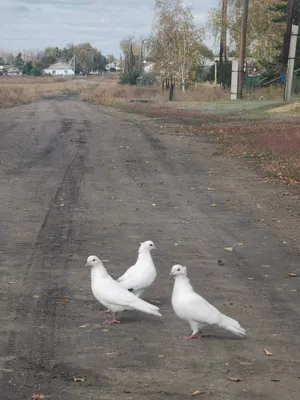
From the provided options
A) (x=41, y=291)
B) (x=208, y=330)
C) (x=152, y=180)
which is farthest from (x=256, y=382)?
(x=152, y=180)

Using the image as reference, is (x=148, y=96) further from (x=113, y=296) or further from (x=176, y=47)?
(x=113, y=296)

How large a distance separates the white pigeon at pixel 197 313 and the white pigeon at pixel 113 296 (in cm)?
28

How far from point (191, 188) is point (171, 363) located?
10.3 meters

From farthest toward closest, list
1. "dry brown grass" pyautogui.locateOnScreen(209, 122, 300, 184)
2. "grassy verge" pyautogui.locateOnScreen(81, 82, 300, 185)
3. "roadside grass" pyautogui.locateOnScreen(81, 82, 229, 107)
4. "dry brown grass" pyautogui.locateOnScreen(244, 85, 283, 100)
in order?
1. "roadside grass" pyautogui.locateOnScreen(81, 82, 229, 107)
2. "dry brown grass" pyautogui.locateOnScreen(244, 85, 283, 100)
3. "grassy verge" pyautogui.locateOnScreen(81, 82, 300, 185)
4. "dry brown grass" pyautogui.locateOnScreen(209, 122, 300, 184)

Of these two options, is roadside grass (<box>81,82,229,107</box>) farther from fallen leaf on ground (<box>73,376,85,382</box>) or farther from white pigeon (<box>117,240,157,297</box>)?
fallen leaf on ground (<box>73,376,85,382</box>)

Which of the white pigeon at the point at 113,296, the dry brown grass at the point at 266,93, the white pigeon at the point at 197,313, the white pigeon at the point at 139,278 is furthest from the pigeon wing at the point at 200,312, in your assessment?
the dry brown grass at the point at 266,93

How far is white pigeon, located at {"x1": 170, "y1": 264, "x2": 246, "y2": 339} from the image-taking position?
6773 mm

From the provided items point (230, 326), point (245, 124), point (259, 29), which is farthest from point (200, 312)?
point (259, 29)

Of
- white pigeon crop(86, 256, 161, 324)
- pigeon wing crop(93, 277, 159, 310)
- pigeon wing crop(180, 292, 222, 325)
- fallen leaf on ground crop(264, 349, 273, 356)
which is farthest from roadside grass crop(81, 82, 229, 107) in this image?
fallen leaf on ground crop(264, 349, 273, 356)

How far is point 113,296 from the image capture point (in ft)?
24.0

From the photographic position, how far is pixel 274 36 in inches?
2926

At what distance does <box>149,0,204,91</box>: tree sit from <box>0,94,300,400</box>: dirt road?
4928 centimetres

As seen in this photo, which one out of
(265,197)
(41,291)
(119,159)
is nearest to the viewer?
(41,291)

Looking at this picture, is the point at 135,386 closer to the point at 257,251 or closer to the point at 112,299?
the point at 112,299
